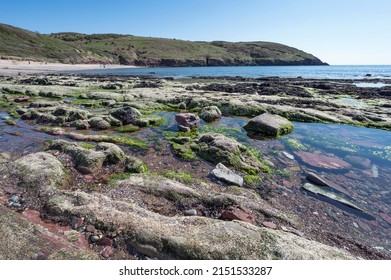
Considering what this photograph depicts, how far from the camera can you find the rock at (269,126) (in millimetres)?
15297

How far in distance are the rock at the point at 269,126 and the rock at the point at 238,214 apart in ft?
31.0

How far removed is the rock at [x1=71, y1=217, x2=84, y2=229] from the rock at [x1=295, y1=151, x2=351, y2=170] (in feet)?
34.2

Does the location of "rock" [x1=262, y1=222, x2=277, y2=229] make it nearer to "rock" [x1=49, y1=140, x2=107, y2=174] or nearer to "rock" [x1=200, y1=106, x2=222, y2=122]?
"rock" [x1=49, y1=140, x2=107, y2=174]

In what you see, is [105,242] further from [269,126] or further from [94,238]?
[269,126]

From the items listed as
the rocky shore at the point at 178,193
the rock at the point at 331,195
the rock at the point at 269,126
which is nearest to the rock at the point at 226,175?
the rocky shore at the point at 178,193

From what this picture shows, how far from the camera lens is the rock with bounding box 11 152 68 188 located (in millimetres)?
7359

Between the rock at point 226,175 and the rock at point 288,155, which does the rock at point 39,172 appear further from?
the rock at point 288,155

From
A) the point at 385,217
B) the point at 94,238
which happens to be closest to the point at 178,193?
the point at 94,238

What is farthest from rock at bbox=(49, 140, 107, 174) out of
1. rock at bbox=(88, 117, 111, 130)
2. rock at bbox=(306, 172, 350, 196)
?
rock at bbox=(306, 172, 350, 196)
